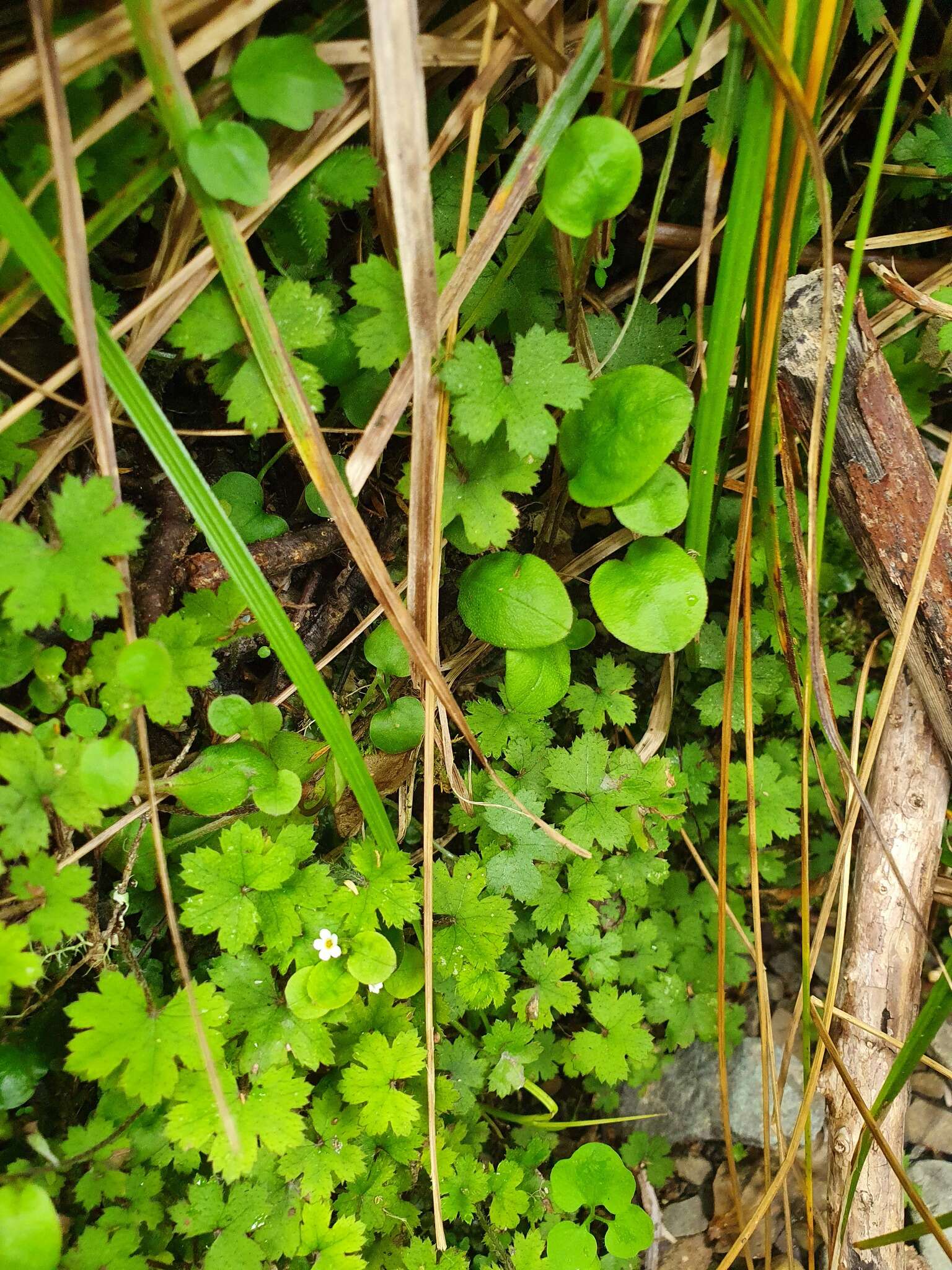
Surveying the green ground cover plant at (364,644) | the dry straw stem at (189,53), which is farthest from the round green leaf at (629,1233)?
the dry straw stem at (189,53)

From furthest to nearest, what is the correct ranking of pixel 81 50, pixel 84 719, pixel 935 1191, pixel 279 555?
1. pixel 935 1191
2. pixel 279 555
3. pixel 84 719
4. pixel 81 50

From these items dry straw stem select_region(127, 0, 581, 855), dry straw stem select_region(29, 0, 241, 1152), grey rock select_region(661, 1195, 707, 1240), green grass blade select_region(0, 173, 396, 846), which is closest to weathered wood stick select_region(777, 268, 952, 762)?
dry straw stem select_region(127, 0, 581, 855)

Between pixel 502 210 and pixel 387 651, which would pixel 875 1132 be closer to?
pixel 387 651

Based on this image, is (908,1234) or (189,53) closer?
(189,53)

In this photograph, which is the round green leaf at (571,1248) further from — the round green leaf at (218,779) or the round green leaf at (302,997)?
the round green leaf at (218,779)

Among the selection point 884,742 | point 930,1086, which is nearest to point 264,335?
point 884,742

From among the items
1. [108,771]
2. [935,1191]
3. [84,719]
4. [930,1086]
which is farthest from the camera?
[930,1086]
